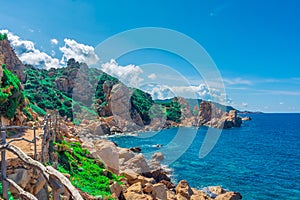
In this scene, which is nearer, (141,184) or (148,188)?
(148,188)

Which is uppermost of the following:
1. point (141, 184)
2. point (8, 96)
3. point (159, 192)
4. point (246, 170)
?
point (8, 96)

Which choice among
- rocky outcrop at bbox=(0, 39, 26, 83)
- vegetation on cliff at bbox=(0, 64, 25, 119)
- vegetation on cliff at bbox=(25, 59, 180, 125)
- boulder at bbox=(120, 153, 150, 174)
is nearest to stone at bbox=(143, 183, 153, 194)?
boulder at bbox=(120, 153, 150, 174)

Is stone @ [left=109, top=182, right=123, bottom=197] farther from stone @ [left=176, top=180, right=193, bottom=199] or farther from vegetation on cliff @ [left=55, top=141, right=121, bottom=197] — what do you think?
stone @ [left=176, top=180, right=193, bottom=199]

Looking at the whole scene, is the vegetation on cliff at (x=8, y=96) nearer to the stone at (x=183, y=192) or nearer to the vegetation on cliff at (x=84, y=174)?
the vegetation on cliff at (x=84, y=174)

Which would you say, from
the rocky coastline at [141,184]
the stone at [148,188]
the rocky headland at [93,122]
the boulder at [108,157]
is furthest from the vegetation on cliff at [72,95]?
the stone at [148,188]

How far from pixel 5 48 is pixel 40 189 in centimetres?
4572

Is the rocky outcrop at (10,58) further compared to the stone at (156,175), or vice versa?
the rocky outcrop at (10,58)

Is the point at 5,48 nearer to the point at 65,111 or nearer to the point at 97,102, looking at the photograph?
the point at 65,111

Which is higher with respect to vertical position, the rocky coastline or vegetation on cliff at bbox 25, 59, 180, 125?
vegetation on cliff at bbox 25, 59, 180, 125

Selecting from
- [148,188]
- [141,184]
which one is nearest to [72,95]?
[141,184]

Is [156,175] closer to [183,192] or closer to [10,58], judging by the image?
[183,192]

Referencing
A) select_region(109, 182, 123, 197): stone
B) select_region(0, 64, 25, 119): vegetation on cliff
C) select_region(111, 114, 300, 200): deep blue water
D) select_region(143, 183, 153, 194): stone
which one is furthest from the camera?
select_region(111, 114, 300, 200): deep blue water

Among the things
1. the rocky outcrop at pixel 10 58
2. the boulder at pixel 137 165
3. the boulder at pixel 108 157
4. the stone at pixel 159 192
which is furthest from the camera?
the rocky outcrop at pixel 10 58

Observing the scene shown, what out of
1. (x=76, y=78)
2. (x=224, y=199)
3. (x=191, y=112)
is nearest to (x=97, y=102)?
(x=76, y=78)
